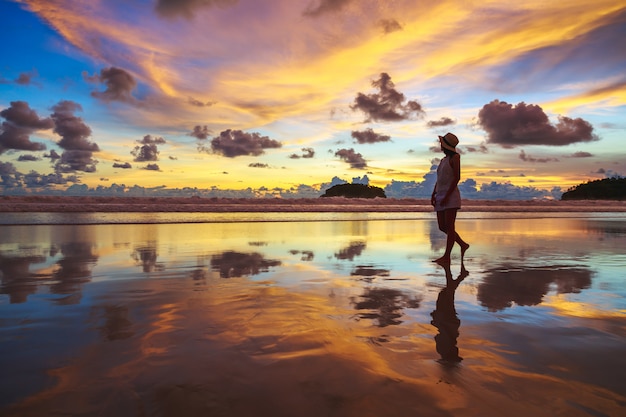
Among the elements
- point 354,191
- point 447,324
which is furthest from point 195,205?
point 354,191

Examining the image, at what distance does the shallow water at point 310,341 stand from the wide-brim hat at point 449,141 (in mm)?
2680

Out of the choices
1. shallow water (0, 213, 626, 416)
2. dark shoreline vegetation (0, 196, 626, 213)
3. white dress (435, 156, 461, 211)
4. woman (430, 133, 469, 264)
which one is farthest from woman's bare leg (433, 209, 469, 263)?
dark shoreline vegetation (0, 196, 626, 213)

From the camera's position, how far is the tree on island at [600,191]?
9517cm

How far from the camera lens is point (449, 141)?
7.52 metres

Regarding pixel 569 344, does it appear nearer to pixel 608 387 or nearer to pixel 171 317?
pixel 608 387

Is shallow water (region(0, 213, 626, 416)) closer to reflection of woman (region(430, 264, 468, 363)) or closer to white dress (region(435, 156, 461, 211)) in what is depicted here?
reflection of woman (region(430, 264, 468, 363))

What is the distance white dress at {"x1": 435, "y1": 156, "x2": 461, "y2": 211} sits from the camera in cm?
751

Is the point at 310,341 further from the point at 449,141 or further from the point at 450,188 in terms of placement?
the point at 449,141

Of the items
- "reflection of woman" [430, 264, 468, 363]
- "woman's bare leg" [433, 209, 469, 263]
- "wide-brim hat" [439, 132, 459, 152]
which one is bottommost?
"reflection of woman" [430, 264, 468, 363]

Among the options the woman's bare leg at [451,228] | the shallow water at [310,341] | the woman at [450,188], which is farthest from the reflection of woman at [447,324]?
the woman at [450,188]

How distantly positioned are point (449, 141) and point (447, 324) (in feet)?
16.5

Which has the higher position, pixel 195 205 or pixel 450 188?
pixel 450 188

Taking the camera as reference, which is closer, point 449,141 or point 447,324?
point 447,324

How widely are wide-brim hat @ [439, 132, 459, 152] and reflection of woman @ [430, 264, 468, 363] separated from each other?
3.42m
